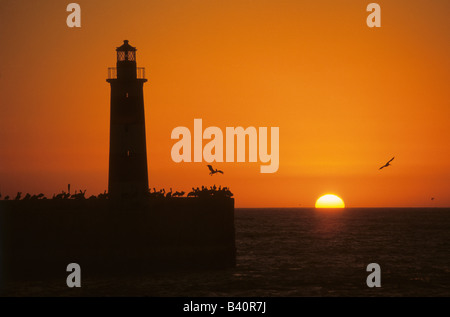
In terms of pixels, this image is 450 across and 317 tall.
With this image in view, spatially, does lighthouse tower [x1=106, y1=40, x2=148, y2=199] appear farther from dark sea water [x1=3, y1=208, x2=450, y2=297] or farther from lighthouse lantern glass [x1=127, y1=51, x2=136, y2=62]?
dark sea water [x1=3, y1=208, x2=450, y2=297]

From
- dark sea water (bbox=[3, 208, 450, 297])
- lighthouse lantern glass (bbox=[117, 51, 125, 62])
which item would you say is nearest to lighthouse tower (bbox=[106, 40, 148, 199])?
lighthouse lantern glass (bbox=[117, 51, 125, 62])

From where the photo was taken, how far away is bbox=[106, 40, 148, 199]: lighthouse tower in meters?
44.1

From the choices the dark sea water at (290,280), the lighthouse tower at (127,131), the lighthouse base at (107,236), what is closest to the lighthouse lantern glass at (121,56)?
the lighthouse tower at (127,131)

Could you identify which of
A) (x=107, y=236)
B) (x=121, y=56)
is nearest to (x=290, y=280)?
(x=107, y=236)

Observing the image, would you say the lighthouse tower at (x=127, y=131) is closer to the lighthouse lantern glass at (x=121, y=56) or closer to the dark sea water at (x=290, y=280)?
the lighthouse lantern glass at (x=121, y=56)

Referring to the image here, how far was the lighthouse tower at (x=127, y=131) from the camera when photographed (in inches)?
1737

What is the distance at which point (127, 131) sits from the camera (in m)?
44.1

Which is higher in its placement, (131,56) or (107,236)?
(131,56)

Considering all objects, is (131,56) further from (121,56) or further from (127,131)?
(127,131)

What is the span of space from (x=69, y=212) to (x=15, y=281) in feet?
16.5

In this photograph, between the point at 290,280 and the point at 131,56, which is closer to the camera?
the point at 131,56
